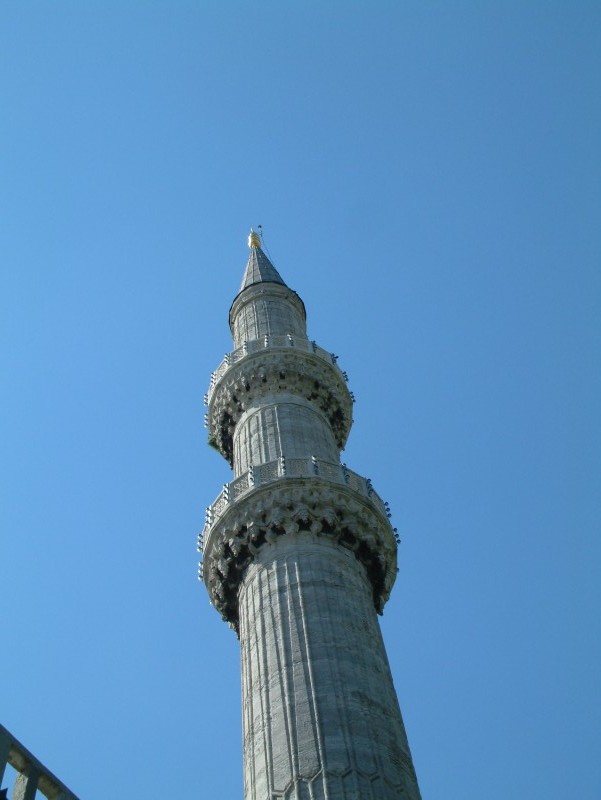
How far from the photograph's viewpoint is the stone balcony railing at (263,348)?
69.7ft

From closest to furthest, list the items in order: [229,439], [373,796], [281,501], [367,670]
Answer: [373,796], [367,670], [281,501], [229,439]

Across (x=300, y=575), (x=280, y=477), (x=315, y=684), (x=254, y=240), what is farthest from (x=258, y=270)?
(x=315, y=684)

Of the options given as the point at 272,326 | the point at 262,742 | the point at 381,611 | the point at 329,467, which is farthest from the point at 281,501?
the point at 272,326

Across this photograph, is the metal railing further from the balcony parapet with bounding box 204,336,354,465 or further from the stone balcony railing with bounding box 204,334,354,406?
the stone balcony railing with bounding box 204,334,354,406

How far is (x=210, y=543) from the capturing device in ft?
55.4

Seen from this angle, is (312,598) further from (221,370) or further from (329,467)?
(221,370)

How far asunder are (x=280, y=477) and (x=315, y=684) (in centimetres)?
433

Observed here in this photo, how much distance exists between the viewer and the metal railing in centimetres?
1680

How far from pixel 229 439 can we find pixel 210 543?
430 centimetres

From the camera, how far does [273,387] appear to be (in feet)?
66.6

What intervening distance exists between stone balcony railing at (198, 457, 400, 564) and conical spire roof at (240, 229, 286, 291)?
9.03 meters

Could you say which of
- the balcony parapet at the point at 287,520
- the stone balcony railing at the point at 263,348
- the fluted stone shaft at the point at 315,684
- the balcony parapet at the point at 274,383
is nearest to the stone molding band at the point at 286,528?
the balcony parapet at the point at 287,520

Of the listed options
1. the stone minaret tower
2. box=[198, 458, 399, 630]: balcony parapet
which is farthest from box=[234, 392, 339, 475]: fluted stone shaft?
box=[198, 458, 399, 630]: balcony parapet

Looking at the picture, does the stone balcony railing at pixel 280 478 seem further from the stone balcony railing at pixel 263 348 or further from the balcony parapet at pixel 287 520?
the stone balcony railing at pixel 263 348
